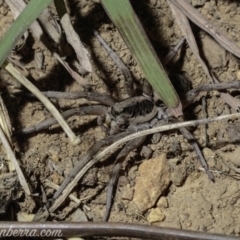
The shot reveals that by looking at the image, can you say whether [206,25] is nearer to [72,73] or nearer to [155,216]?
[72,73]

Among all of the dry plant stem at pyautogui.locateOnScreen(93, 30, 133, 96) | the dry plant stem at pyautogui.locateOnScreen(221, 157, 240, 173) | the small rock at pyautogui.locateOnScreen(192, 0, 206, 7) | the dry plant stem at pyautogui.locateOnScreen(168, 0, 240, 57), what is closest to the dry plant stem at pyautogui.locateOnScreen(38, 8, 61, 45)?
the dry plant stem at pyautogui.locateOnScreen(93, 30, 133, 96)

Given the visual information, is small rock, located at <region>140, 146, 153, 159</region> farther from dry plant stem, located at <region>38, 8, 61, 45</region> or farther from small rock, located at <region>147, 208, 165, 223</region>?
dry plant stem, located at <region>38, 8, 61, 45</region>

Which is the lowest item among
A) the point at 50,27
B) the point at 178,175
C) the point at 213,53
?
the point at 178,175

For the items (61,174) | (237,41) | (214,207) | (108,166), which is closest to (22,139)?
(61,174)

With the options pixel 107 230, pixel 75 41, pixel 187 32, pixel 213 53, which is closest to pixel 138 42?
pixel 75 41

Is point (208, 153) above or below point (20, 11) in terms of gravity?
below

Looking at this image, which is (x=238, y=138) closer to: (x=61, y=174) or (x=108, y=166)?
(x=108, y=166)

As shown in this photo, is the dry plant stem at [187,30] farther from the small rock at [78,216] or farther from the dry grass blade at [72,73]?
the small rock at [78,216]
